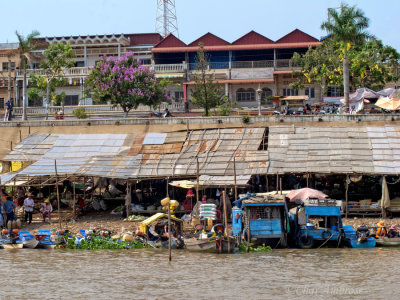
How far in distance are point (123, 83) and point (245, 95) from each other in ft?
36.7

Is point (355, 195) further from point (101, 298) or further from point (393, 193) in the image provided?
point (101, 298)

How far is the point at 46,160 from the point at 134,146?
11.9 ft

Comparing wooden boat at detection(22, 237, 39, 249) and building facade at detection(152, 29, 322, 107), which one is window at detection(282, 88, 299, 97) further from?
wooden boat at detection(22, 237, 39, 249)

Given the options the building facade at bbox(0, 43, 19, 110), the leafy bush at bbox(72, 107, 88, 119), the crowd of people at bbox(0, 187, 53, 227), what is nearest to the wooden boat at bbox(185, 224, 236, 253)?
the crowd of people at bbox(0, 187, 53, 227)

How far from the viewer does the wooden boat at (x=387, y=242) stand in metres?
21.8

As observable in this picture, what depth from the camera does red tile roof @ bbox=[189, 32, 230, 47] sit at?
4622cm

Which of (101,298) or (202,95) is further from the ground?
(202,95)

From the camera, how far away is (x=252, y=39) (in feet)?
151

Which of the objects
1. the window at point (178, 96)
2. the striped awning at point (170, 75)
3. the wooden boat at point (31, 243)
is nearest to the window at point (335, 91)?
the striped awning at point (170, 75)

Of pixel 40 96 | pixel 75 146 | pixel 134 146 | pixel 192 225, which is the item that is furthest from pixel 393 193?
pixel 40 96

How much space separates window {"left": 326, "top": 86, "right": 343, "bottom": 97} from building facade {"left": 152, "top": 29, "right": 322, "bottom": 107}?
2.47 feet

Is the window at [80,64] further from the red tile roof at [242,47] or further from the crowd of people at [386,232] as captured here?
the crowd of people at [386,232]

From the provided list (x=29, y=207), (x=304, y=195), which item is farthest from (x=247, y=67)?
(x=304, y=195)

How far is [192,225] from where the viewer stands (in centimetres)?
2448
